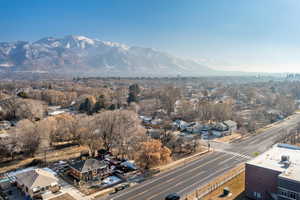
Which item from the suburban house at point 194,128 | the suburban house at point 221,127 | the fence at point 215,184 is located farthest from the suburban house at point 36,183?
the suburban house at point 221,127

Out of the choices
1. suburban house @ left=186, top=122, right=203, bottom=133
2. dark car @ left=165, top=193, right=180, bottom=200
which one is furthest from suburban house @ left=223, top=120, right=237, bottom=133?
dark car @ left=165, top=193, right=180, bottom=200

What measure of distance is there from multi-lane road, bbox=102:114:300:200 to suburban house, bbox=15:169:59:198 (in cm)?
723

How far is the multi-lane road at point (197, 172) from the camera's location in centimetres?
2235

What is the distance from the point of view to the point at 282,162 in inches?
830

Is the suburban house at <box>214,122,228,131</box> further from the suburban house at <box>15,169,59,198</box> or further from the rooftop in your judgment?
the suburban house at <box>15,169,59,198</box>

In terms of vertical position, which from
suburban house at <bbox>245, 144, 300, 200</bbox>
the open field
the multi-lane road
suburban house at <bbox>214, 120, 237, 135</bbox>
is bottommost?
the open field

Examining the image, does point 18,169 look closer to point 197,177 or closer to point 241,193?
point 197,177

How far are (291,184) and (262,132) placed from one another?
1289 inches

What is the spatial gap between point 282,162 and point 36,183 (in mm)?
26450

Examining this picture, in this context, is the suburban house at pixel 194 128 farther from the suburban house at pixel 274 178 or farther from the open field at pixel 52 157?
the suburban house at pixel 274 178

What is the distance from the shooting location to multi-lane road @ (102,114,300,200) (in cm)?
2235

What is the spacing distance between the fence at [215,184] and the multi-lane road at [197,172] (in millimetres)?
681

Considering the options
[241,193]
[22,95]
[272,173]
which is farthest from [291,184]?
[22,95]

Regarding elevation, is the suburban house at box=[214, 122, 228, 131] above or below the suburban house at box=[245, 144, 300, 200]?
below
